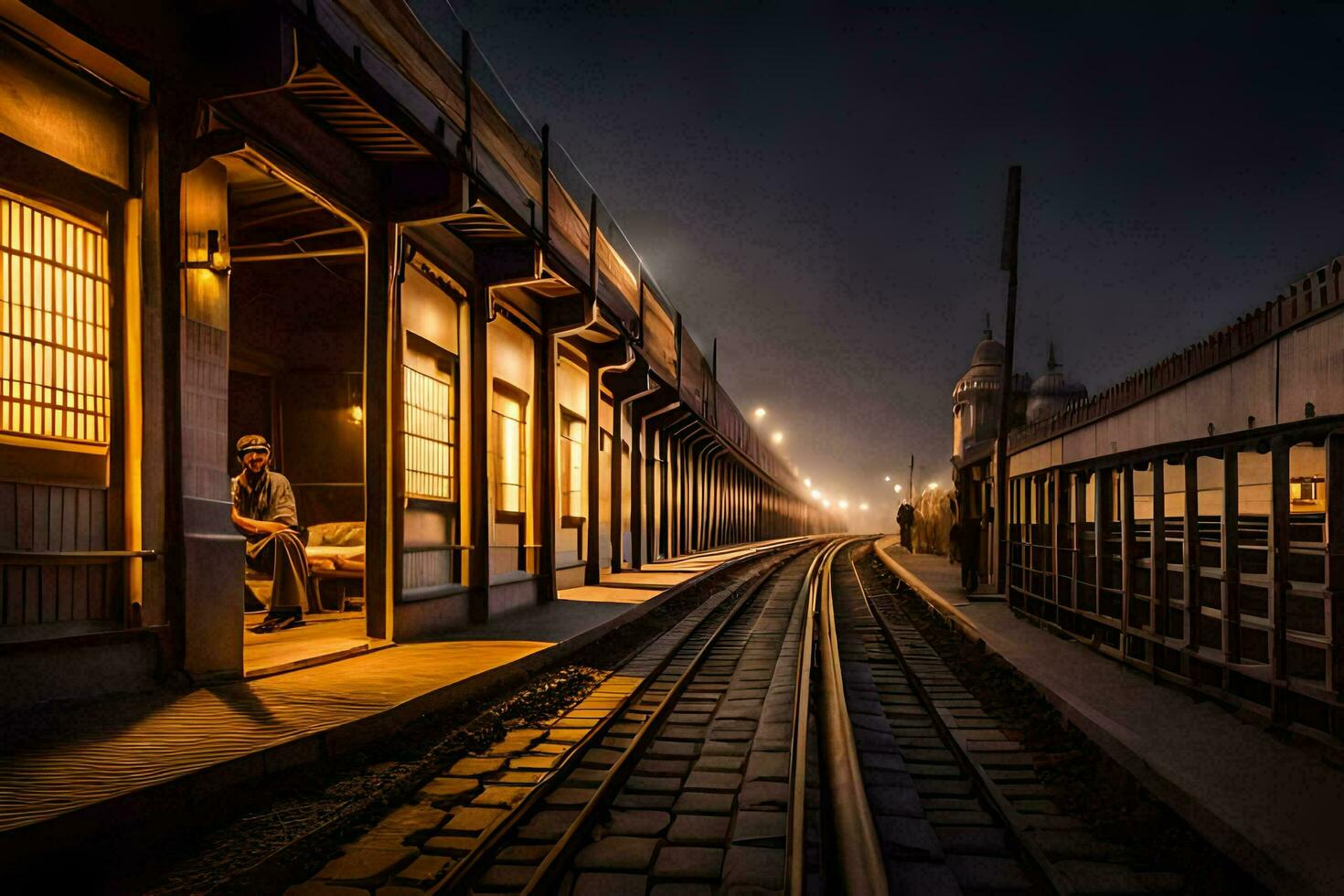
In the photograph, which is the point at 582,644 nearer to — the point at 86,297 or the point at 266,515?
the point at 266,515

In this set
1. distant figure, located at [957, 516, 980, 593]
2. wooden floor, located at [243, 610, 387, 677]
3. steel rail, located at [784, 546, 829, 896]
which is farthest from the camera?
distant figure, located at [957, 516, 980, 593]

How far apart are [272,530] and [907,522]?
30.7m

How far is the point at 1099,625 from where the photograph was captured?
9.42 m

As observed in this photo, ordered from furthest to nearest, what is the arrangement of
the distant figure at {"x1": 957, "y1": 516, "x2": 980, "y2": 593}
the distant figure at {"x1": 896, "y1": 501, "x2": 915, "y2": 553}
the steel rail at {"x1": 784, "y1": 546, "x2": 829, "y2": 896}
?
the distant figure at {"x1": 896, "y1": 501, "x2": 915, "y2": 553} → the distant figure at {"x1": 957, "y1": 516, "x2": 980, "y2": 593} → the steel rail at {"x1": 784, "y1": 546, "x2": 829, "y2": 896}

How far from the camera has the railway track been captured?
12.5 ft

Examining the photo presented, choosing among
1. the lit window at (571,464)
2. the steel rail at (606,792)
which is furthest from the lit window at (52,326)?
the lit window at (571,464)

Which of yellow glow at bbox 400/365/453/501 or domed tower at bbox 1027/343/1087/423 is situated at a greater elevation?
domed tower at bbox 1027/343/1087/423

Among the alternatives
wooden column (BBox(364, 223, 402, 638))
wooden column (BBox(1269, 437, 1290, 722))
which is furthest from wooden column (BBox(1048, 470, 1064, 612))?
wooden column (BBox(364, 223, 402, 638))

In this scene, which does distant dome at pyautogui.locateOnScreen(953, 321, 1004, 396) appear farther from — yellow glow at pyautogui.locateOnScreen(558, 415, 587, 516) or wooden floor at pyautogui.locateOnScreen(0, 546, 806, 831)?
wooden floor at pyautogui.locateOnScreen(0, 546, 806, 831)

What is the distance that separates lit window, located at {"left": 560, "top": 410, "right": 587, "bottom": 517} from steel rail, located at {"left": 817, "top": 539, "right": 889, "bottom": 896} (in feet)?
29.5

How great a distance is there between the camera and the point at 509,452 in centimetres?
1303

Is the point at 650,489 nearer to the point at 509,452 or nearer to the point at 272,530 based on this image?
the point at 509,452

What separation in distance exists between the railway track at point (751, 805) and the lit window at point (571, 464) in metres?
8.30

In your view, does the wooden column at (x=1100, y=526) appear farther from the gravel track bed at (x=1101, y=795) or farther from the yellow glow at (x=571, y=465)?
the yellow glow at (x=571, y=465)
